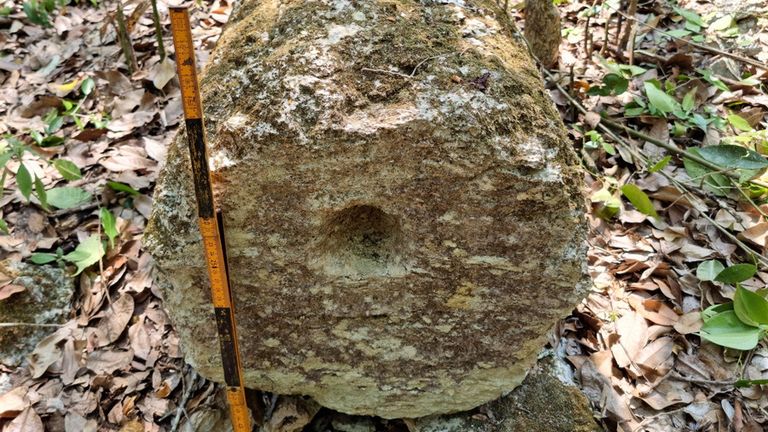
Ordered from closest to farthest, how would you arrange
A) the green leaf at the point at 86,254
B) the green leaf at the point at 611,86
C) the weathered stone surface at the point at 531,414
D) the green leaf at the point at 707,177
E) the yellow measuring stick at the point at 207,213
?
the yellow measuring stick at the point at 207,213 < the weathered stone surface at the point at 531,414 < the green leaf at the point at 86,254 < the green leaf at the point at 707,177 < the green leaf at the point at 611,86

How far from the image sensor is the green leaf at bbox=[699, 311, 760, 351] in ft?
6.46

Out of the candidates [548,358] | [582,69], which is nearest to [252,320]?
[548,358]

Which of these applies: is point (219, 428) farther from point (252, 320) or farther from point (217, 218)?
point (217, 218)

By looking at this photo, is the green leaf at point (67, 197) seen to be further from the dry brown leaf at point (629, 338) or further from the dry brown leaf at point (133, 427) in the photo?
the dry brown leaf at point (629, 338)

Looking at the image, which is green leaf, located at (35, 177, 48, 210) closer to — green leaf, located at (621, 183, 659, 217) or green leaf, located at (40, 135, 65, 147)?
green leaf, located at (40, 135, 65, 147)

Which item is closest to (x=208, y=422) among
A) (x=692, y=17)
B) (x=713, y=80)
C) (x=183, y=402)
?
(x=183, y=402)

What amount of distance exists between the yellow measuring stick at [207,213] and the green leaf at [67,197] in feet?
4.58

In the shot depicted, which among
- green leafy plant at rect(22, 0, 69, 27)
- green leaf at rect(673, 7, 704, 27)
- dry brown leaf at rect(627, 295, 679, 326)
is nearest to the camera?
dry brown leaf at rect(627, 295, 679, 326)

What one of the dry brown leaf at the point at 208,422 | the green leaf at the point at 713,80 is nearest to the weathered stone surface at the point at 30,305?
the dry brown leaf at the point at 208,422

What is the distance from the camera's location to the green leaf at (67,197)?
256 centimetres

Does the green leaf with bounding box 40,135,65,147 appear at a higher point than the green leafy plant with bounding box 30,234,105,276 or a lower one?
higher

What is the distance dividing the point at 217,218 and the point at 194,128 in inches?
8.5

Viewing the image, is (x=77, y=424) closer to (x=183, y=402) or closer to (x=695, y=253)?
(x=183, y=402)

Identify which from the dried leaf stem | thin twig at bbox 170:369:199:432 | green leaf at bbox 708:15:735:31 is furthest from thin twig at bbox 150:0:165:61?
green leaf at bbox 708:15:735:31
